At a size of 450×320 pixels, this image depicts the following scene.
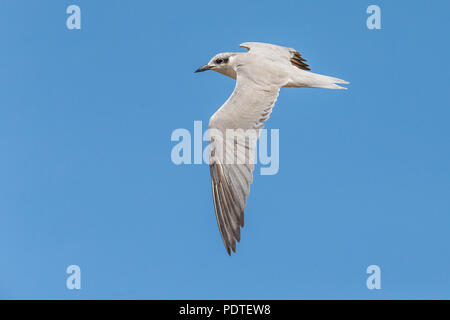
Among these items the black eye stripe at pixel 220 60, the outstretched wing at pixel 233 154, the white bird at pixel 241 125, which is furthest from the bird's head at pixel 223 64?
the outstretched wing at pixel 233 154

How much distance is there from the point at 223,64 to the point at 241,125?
1.99 m

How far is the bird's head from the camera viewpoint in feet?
34.3

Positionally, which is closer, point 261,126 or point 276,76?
point 261,126

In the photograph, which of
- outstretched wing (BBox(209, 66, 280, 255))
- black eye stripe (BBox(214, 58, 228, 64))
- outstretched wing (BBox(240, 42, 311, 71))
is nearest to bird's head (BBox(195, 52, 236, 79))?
black eye stripe (BBox(214, 58, 228, 64))

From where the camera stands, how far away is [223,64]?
1058 centimetres

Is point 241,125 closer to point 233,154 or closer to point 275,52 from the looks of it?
point 233,154

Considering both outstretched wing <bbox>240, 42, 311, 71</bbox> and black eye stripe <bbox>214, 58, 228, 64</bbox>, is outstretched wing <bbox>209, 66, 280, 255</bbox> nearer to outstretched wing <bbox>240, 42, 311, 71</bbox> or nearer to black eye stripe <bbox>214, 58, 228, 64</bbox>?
black eye stripe <bbox>214, 58, 228, 64</bbox>

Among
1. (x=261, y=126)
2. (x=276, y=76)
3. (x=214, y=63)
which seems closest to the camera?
(x=261, y=126)

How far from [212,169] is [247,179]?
454 mm

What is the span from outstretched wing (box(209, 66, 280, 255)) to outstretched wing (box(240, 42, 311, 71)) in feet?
5.53

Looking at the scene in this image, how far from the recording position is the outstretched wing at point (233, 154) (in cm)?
843

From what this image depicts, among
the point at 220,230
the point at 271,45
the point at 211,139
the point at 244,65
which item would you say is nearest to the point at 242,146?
the point at 211,139

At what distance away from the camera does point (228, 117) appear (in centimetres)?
888
